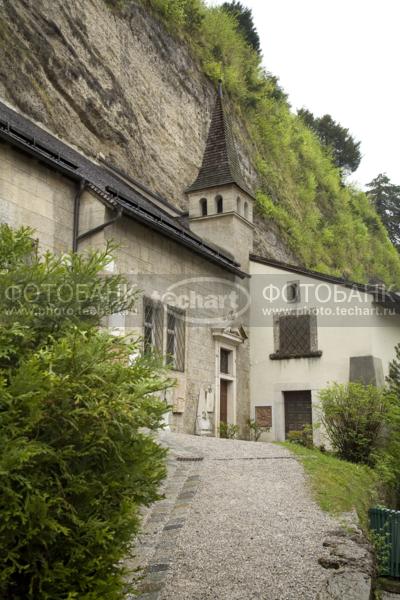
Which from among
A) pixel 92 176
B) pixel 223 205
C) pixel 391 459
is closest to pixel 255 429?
pixel 391 459

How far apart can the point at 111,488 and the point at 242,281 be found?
16.7 m

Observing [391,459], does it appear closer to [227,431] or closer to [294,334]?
[227,431]

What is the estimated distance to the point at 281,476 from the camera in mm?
9500

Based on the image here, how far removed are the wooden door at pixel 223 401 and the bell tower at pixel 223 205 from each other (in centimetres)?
425

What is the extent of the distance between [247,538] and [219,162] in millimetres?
17802

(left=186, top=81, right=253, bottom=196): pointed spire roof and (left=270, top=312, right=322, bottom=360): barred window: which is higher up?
(left=186, top=81, right=253, bottom=196): pointed spire roof

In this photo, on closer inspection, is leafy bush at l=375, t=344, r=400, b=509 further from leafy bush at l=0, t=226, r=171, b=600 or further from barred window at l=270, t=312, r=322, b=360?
leafy bush at l=0, t=226, r=171, b=600

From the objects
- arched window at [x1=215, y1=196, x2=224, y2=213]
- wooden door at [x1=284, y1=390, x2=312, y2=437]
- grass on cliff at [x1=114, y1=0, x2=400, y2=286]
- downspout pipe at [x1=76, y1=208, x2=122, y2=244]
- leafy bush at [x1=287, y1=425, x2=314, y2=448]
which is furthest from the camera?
grass on cliff at [x1=114, y1=0, x2=400, y2=286]

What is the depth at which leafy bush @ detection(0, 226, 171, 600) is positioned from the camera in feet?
11.8

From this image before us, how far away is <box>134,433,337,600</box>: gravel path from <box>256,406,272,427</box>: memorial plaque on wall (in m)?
9.69

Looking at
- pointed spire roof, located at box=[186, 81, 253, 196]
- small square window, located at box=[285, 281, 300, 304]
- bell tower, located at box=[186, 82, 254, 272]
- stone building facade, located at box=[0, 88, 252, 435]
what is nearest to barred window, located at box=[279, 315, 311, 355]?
small square window, located at box=[285, 281, 300, 304]

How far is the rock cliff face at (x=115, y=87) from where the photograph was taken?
18.4 meters

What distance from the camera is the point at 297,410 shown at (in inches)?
775

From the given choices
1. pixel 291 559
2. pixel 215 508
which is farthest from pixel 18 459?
pixel 215 508
